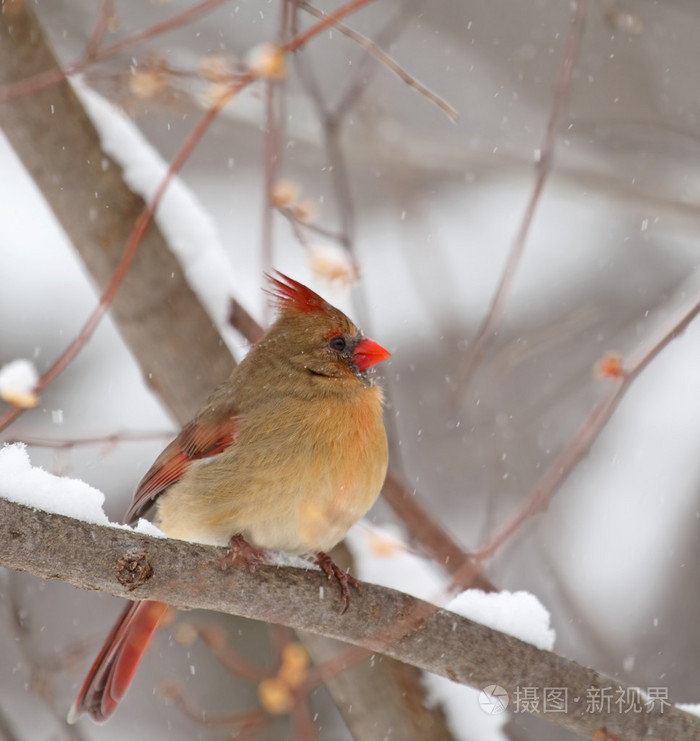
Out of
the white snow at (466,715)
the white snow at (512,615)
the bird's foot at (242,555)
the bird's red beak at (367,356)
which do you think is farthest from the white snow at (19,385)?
the white snow at (466,715)

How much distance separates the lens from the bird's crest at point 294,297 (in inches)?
111

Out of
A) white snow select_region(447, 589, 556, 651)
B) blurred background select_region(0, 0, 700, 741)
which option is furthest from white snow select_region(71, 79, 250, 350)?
white snow select_region(447, 589, 556, 651)

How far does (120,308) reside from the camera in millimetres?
3094

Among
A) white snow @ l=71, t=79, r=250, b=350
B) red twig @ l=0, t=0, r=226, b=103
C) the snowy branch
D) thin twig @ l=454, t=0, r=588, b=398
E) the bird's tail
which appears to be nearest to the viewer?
the snowy branch

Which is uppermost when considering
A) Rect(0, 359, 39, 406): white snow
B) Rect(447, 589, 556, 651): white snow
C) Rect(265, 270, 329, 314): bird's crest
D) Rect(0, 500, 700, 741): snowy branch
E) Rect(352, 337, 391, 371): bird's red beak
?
Rect(265, 270, 329, 314): bird's crest

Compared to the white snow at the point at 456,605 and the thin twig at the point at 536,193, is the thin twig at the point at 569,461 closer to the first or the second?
the white snow at the point at 456,605

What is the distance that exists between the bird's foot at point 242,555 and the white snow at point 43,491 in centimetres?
29

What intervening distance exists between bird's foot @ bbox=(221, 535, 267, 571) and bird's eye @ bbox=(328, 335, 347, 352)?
27.3 inches

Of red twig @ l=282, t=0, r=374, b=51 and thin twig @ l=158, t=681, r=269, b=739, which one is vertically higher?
red twig @ l=282, t=0, r=374, b=51

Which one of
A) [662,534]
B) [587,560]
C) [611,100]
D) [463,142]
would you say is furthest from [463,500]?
[611,100]

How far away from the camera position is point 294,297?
9.39 feet

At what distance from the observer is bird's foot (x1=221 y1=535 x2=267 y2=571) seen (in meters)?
2.15

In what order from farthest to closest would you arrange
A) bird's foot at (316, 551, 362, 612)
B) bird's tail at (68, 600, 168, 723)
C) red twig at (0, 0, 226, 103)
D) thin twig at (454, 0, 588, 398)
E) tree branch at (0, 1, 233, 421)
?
1. tree branch at (0, 1, 233, 421)
2. bird's tail at (68, 600, 168, 723)
3. red twig at (0, 0, 226, 103)
4. thin twig at (454, 0, 588, 398)
5. bird's foot at (316, 551, 362, 612)

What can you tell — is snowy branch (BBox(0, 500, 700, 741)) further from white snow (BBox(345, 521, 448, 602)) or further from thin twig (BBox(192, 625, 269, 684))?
thin twig (BBox(192, 625, 269, 684))
